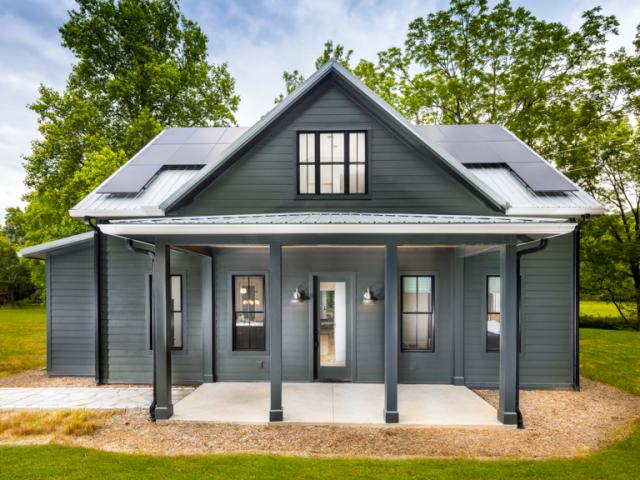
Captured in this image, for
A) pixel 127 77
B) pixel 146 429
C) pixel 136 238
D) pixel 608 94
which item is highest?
pixel 127 77

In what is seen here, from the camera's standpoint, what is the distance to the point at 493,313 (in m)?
7.68

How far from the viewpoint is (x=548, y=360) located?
759 centimetres

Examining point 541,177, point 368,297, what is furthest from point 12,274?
point 541,177

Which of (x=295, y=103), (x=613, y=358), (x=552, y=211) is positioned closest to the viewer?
(x=552, y=211)

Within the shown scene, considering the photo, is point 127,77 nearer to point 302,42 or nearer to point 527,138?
point 302,42

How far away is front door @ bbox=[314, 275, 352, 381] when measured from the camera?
769cm

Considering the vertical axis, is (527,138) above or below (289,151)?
above

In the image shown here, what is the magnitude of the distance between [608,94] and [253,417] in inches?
772

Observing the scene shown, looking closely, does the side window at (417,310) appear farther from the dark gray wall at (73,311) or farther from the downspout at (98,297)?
the dark gray wall at (73,311)

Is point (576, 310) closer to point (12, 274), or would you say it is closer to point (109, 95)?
Result: point (109, 95)

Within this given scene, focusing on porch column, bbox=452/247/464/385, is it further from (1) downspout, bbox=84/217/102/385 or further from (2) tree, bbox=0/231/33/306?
(2) tree, bbox=0/231/33/306

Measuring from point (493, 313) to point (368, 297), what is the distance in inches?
110

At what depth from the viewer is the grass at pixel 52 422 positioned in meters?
5.33

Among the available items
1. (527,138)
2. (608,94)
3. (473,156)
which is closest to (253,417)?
(473,156)
